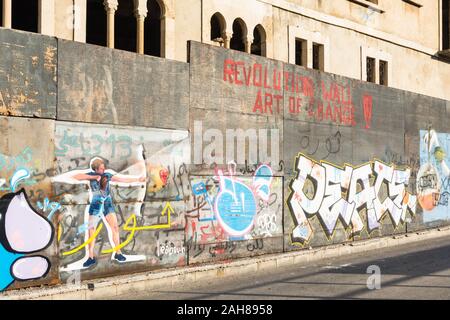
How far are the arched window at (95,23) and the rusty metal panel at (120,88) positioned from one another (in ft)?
Answer: 31.0

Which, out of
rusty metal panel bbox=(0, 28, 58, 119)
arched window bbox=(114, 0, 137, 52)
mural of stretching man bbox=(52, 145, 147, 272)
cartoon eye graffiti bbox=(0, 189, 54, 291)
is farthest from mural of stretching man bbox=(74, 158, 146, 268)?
arched window bbox=(114, 0, 137, 52)

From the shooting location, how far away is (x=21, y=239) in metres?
9.69

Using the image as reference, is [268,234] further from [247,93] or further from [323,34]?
[323,34]

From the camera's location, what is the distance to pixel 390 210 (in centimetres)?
1862

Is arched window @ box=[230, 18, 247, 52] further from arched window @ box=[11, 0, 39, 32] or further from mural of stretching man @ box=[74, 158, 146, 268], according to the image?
mural of stretching man @ box=[74, 158, 146, 268]

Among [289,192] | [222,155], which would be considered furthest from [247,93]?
[289,192]

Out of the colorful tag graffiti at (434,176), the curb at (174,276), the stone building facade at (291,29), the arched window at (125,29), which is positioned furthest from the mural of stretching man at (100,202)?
the colorful tag graffiti at (434,176)

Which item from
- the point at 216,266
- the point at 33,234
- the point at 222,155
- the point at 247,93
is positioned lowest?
the point at 216,266

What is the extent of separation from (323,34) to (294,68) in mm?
4379

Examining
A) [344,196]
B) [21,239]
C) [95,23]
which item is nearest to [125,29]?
[95,23]

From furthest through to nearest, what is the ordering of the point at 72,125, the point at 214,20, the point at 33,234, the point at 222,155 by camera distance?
1. the point at 214,20
2. the point at 222,155
3. the point at 72,125
4. the point at 33,234

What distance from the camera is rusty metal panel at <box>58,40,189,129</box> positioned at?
10500 mm

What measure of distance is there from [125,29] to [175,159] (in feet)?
40.1

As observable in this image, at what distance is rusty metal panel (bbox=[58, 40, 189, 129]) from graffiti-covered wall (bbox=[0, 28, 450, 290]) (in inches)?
0.9
